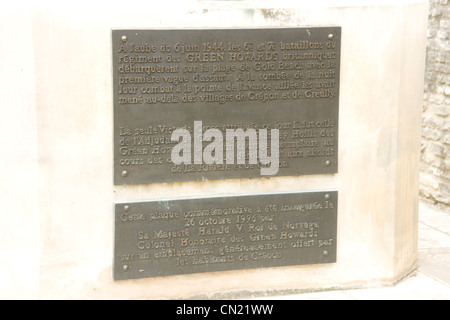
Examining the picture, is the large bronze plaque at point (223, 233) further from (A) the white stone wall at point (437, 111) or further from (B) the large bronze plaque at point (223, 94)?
(A) the white stone wall at point (437, 111)

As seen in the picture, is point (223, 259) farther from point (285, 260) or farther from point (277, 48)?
point (277, 48)

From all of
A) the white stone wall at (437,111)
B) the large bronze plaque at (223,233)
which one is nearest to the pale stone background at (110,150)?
the large bronze plaque at (223,233)

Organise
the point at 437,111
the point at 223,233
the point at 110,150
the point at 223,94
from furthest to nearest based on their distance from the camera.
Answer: the point at 437,111 < the point at 223,233 < the point at 223,94 < the point at 110,150

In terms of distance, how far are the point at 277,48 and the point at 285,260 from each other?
61.2 inches

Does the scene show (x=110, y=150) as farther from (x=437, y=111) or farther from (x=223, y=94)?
(x=437, y=111)

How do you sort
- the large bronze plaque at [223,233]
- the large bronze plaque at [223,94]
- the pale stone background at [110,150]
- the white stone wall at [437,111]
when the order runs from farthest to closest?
the white stone wall at [437,111]
the large bronze plaque at [223,233]
the large bronze plaque at [223,94]
the pale stone background at [110,150]

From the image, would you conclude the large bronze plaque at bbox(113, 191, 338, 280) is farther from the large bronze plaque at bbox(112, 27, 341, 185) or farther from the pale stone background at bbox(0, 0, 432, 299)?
the large bronze plaque at bbox(112, 27, 341, 185)

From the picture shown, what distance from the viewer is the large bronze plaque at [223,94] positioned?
522 cm

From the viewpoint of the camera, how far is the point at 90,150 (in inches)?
205

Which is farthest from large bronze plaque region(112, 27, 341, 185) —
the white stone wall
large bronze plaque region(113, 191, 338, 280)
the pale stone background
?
the white stone wall

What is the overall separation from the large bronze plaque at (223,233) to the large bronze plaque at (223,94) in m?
0.21

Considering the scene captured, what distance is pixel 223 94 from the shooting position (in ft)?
17.7

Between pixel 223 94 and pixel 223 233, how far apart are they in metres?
1.00

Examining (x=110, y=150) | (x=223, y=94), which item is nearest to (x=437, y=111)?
(x=223, y=94)
